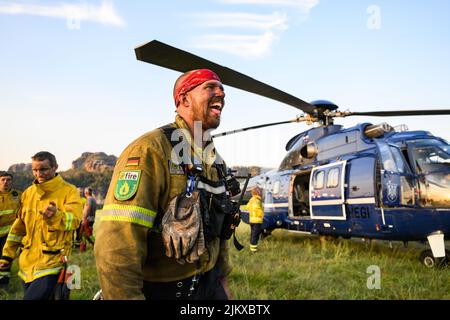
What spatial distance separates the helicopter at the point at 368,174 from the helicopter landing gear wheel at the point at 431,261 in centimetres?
2

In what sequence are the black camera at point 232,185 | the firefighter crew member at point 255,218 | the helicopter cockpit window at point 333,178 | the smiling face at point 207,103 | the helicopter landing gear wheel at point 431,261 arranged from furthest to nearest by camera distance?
the firefighter crew member at point 255,218 < the helicopter cockpit window at point 333,178 < the helicopter landing gear wheel at point 431,261 < the black camera at point 232,185 < the smiling face at point 207,103

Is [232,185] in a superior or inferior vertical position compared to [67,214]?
superior

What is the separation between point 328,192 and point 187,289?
655cm

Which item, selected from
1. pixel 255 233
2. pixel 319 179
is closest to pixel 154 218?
pixel 319 179

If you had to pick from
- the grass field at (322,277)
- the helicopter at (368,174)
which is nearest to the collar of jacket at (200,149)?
the helicopter at (368,174)

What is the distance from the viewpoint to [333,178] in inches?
296

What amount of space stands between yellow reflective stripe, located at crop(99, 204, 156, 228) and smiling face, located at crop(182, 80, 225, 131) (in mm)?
666

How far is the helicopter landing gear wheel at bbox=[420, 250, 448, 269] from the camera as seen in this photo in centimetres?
584

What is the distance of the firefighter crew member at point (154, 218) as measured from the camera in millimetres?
1280

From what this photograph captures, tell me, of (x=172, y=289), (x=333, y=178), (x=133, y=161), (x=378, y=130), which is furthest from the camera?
(x=333, y=178)

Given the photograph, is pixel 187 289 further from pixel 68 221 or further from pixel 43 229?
pixel 43 229

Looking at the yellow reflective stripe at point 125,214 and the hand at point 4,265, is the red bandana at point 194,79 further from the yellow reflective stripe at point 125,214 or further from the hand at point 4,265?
the hand at point 4,265

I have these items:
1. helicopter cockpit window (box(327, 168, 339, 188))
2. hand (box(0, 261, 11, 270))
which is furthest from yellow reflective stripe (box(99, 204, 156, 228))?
helicopter cockpit window (box(327, 168, 339, 188))
